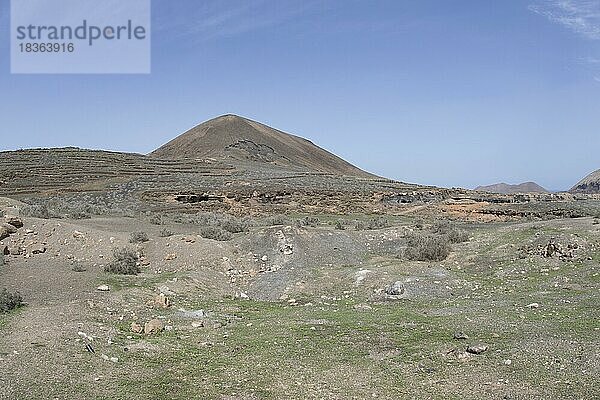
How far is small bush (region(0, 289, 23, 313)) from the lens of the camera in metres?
11.0

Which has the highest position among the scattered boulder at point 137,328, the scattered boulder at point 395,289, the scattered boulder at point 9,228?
the scattered boulder at point 9,228

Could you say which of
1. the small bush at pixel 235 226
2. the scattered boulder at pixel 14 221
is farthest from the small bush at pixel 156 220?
the scattered boulder at pixel 14 221

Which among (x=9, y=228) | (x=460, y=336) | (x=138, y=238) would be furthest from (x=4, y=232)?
(x=460, y=336)

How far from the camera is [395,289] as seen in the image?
1337 cm

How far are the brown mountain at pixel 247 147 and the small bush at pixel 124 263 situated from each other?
54648mm

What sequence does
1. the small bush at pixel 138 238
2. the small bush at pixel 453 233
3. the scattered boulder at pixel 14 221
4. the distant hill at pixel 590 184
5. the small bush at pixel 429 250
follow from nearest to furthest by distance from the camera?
1. the small bush at pixel 429 250
2. the small bush at pixel 138 238
3. the scattered boulder at pixel 14 221
4. the small bush at pixel 453 233
5. the distant hill at pixel 590 184

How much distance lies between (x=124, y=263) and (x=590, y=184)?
272 feet

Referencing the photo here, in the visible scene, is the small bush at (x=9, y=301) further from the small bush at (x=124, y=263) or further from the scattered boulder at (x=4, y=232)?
the scattered boulder at (x=4, y=232)

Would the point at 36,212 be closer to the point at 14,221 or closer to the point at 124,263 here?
the point at 14,221

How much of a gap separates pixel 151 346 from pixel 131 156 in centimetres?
5542

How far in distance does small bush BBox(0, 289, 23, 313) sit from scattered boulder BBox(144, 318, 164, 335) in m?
2.94

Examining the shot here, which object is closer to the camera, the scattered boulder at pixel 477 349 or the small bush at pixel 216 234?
the scattered boulder at pixel 477 349

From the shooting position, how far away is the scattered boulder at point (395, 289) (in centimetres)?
1329

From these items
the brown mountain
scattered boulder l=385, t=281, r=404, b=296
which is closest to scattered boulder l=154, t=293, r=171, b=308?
scattered boulder l=385, t=281, r=404, b=296
